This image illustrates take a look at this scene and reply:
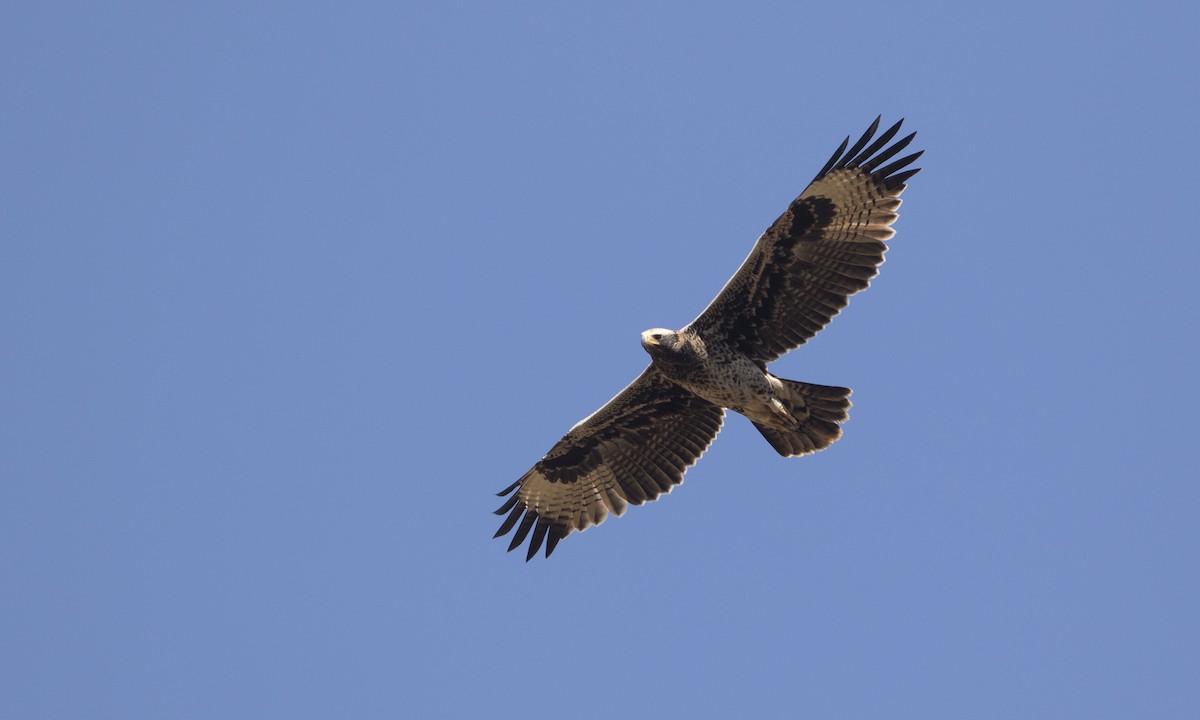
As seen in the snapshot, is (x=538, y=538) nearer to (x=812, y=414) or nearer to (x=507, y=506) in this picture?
(x=507, y=506)

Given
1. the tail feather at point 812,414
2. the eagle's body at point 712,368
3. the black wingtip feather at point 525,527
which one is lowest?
the tail feather at point 812,414

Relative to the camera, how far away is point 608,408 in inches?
541

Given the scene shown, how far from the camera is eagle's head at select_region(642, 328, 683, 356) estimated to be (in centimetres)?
1283

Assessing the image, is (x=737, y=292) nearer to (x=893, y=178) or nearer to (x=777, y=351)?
(x=777, y=351)

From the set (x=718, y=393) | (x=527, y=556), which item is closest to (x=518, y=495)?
(x=527, y=556)

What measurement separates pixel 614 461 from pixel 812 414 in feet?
6.43

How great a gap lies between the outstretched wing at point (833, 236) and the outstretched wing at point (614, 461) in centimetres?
124

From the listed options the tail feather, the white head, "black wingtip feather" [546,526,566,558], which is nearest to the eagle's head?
the white head

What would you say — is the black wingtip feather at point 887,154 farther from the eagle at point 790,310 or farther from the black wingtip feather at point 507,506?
the black wingtip feather at point 507,506

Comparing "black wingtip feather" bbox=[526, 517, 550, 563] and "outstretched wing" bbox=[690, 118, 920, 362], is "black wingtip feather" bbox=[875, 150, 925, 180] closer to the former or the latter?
"outstretched wing" bbox=[690, 118, 920, 362]

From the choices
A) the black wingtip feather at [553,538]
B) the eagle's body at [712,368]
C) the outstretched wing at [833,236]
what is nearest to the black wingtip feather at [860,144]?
the outstretched wing at [833,236]

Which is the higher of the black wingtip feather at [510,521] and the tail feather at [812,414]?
the black wingtip feather at [510,521]

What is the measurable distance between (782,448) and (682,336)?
1397 millimetres

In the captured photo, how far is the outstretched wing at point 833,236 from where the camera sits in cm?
1280
